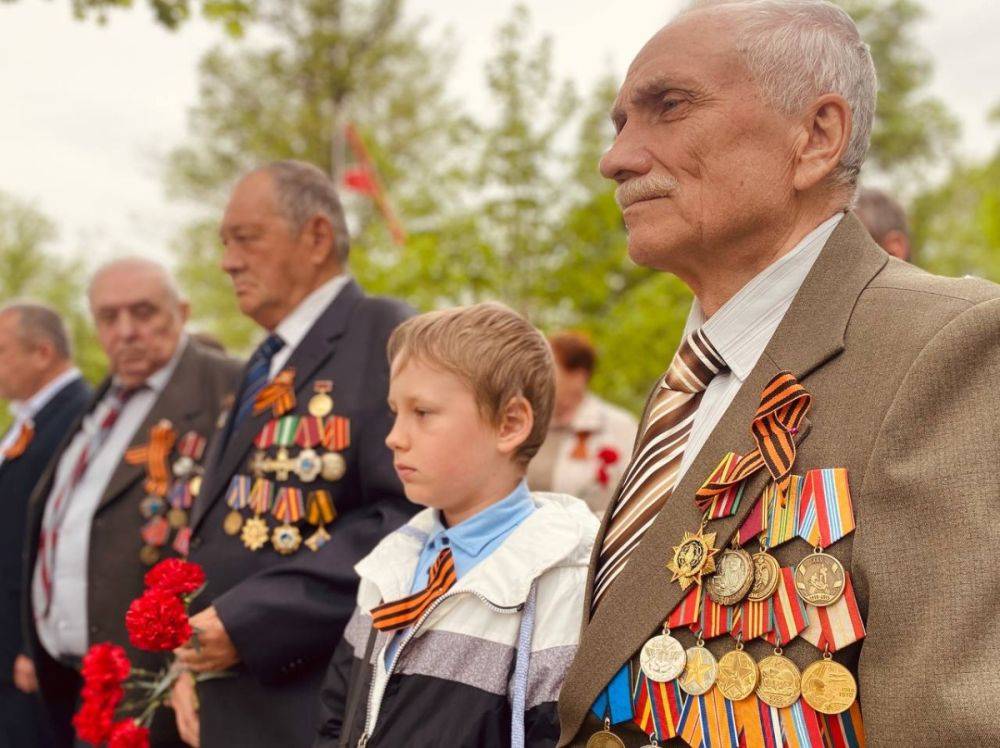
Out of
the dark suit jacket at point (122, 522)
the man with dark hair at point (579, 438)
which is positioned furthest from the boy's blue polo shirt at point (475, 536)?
the man with dark hair at point (579, 438)

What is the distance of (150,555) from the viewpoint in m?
4.56

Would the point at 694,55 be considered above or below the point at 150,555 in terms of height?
above

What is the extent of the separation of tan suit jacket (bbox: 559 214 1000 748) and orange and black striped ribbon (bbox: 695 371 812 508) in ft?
0.08

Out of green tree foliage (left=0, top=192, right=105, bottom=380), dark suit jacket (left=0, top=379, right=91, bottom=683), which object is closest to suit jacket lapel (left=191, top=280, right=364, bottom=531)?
dark suit jacket (left=0, top=379, right=91, bottom=683)

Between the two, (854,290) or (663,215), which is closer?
(854,290)

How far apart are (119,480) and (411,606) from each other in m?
2.84

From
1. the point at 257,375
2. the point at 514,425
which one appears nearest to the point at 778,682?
the point at 514,425

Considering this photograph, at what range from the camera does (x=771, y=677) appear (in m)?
1.62

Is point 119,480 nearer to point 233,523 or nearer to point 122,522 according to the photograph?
point 122,522

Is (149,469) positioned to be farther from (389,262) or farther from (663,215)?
(389,262)

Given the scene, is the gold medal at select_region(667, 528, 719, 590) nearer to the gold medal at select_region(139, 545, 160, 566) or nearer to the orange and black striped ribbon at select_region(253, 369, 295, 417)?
the orange and black striped ribbon at select_region(253, 369, 295, 417)

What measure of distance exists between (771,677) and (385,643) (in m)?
1.10

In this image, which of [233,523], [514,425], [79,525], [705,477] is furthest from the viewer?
[79,525]

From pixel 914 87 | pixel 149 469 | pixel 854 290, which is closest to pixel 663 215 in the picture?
pixel 854 290
